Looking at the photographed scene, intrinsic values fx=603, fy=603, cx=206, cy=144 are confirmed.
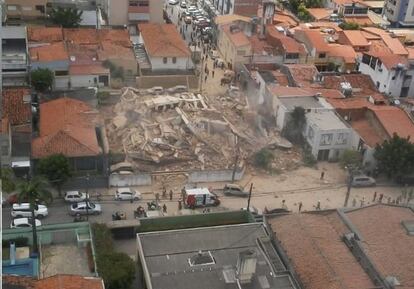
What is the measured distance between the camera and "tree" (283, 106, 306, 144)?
45.7 metres

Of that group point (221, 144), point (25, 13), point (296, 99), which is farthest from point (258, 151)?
point (25, 13)

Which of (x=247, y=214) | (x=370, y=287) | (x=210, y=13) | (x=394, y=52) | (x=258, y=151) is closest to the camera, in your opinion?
(x=370, y=287)

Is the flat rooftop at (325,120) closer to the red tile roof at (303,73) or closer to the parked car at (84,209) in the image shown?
the red tile roof at (303,73)

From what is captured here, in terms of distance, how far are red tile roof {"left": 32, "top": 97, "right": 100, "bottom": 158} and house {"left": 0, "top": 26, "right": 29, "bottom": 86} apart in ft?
18.7

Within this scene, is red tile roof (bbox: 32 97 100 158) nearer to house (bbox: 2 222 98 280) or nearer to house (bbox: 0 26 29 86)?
house (bbox: 0 26 29 86)

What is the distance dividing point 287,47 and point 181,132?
57.6 feet

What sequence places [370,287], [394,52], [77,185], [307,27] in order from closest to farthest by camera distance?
[370,287]
[77,185]
[394,52]
[307,27]

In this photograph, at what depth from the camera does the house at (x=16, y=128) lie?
123 ft

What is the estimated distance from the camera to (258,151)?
4378cm

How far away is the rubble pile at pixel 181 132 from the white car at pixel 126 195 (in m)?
2.84

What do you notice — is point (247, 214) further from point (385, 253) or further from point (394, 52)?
point (394, 52)

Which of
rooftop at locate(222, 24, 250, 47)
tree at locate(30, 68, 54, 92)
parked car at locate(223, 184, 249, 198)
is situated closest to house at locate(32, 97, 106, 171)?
tree at locate(30, 68, 54, 92)

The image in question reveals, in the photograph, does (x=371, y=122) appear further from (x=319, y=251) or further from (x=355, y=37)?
(x=319, y=251)

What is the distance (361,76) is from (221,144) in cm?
1694
